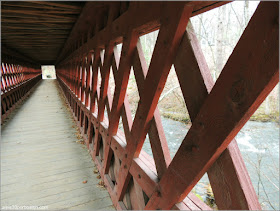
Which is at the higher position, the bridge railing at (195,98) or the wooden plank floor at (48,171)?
the bridge railing at (195,98)

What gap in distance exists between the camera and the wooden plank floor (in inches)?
104

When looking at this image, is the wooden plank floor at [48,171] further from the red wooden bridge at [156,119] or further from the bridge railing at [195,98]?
the bridge railing at [195,98]

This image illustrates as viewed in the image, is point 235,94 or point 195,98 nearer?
point 235,94

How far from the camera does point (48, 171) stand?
10.9 ft

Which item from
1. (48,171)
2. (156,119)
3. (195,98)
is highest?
(195,98)

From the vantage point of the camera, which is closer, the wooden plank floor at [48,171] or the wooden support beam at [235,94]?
the wooden support beam at [235,94]

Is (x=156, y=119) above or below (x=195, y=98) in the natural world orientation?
below

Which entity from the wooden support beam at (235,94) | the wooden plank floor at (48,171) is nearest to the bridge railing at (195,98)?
the wooden support beam at (235,94)

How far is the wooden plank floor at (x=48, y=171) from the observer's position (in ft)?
8.64

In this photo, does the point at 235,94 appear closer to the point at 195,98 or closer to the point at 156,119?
the point at 195,98

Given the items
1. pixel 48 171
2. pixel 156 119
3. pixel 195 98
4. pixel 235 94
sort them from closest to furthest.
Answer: pixel 235 94 < pixel 195 98 < pixel 156 119 < pixel 48 171

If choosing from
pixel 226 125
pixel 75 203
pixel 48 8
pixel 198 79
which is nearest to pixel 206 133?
pixel 226 125

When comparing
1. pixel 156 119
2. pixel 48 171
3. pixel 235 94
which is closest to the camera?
pixel 235 94

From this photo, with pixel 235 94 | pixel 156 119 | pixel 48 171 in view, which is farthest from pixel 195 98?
pixel 48 171
